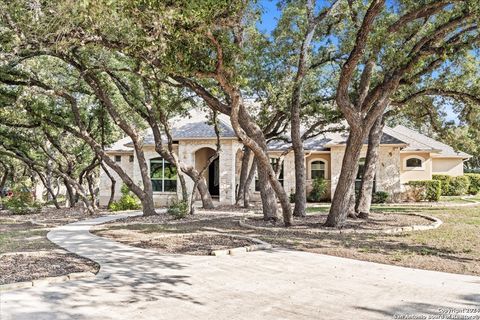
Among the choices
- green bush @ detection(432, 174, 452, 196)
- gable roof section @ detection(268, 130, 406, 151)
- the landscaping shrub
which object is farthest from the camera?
green bush @ detection(432, 174, 452, 196)

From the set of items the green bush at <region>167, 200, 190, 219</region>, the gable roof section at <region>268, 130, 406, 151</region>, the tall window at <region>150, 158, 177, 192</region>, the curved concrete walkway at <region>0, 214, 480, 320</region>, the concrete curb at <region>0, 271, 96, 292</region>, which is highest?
the gable roof section at <region>268, 130, 406, 151</region>

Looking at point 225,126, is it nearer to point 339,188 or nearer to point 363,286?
point 339,188

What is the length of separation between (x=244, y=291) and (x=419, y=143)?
24400 mm

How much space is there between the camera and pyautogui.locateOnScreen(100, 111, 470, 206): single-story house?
2353 cm

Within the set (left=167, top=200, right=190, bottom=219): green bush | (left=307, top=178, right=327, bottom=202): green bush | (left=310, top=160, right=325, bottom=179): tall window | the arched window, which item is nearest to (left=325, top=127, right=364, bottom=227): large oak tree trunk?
(left=167, top=200, right=190, bottom=219): green bush

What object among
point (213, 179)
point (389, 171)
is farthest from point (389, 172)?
point (213, 179)

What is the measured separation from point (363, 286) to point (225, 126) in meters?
18.2

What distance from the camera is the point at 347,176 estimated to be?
12750 millimetres

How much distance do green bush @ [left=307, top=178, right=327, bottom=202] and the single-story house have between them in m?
0.54

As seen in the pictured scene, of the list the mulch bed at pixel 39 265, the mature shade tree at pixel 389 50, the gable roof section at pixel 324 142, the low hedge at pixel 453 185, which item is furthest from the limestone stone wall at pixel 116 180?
the low hedge at pixel 453 185

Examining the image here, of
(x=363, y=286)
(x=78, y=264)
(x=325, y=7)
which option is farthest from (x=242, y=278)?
(x=325, y=7)

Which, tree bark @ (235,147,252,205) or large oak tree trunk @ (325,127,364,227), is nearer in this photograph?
large oak tree trunk @ (325,127,364,227)

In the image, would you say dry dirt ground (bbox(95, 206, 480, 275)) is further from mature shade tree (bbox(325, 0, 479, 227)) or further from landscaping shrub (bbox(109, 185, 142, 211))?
landscaping shrub (bbox(109, 185, 142, 211))

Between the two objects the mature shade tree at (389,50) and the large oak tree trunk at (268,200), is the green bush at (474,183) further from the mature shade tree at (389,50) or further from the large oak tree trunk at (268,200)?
the large oak tree trunk at (268,200)
